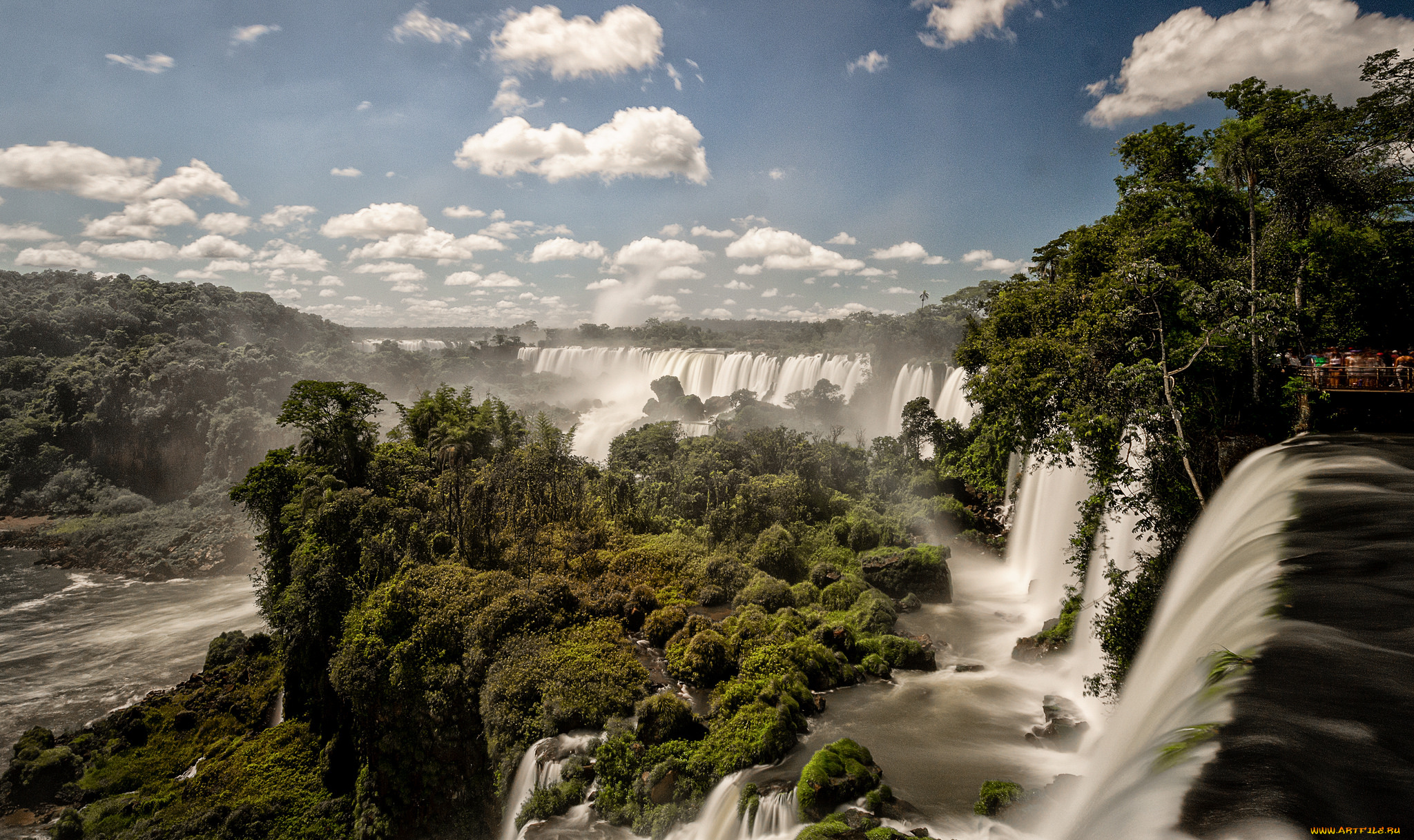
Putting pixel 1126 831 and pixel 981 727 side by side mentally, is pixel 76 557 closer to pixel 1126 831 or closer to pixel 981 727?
pixel 981 727

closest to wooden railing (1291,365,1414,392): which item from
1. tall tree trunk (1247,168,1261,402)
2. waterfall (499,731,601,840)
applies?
tall tree trunk (1247,168,1261,402)

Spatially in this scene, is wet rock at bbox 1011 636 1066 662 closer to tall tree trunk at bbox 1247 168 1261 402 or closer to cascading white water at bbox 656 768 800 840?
tall tree trunk at bbox 1247 168 1261 402

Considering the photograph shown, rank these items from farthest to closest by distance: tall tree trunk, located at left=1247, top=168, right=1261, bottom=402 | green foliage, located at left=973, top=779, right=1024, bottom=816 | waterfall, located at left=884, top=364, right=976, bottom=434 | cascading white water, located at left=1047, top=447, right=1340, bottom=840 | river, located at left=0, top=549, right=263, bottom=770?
1. waterfall, located at left=884, top=364, right=976, bottom=434
2. river, located at left=0, top=549, right=263, bottom=770
3. tall tree trunk, located at left=1247, top=168, right=1261, bottom=402
4. green foliage, located at left=973, top=779, right=1024, bottom=816
5. cascading white water, located at left=1047, top=447, right=1340, bottom=840

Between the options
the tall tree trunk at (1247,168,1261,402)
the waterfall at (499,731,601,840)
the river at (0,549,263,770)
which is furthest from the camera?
the river at (0,549,263,770)

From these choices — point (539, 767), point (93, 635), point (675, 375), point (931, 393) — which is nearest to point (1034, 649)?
point (539, 767)

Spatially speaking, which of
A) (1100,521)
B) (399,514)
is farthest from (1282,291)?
(399,514)

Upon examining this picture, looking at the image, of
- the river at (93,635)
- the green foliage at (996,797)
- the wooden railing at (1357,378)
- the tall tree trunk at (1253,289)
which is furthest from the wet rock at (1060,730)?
the river at (93,635)

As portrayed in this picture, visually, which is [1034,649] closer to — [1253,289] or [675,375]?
[1253,289]

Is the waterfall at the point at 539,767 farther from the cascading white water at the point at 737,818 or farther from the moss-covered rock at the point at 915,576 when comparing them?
the moss-covered rock at the point at 915,576
